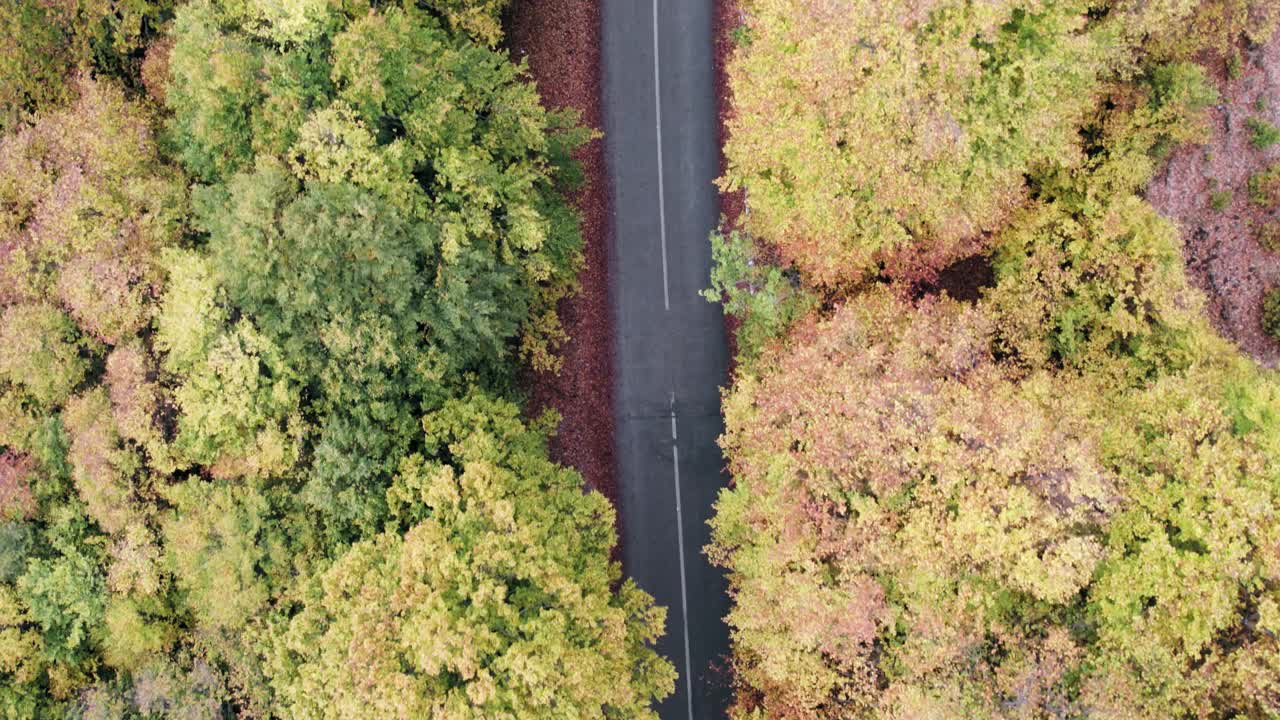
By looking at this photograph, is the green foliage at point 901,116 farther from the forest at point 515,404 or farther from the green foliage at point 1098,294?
the green foliage at point 1098,294

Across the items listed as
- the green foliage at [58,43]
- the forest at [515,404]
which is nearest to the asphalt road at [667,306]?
the forest at [515,404]

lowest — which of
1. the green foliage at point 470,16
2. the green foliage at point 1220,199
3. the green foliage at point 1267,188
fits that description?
the green foliage at point 1220,199

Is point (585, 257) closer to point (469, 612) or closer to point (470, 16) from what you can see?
point (470, 16)

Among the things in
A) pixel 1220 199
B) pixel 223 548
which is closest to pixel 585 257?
pixel 223 548

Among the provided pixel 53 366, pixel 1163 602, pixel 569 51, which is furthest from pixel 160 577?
pixel 1163 602

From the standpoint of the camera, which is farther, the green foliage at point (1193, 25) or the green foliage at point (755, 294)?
the green foliage at point (755, 294)

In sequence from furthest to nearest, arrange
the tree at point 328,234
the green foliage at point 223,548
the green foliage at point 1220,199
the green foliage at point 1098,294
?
1. the green foliage at point 1220,199
2. the green foliage at point 1098,294
3. the green foliage at point 223,548
4. the tree at point 328,234

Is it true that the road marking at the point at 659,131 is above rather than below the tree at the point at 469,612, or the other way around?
above

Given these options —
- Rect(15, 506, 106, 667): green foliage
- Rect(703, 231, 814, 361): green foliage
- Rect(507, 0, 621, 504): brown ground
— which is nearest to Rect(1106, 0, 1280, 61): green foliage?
Rect(703, 231, 814, 361): green foliage
